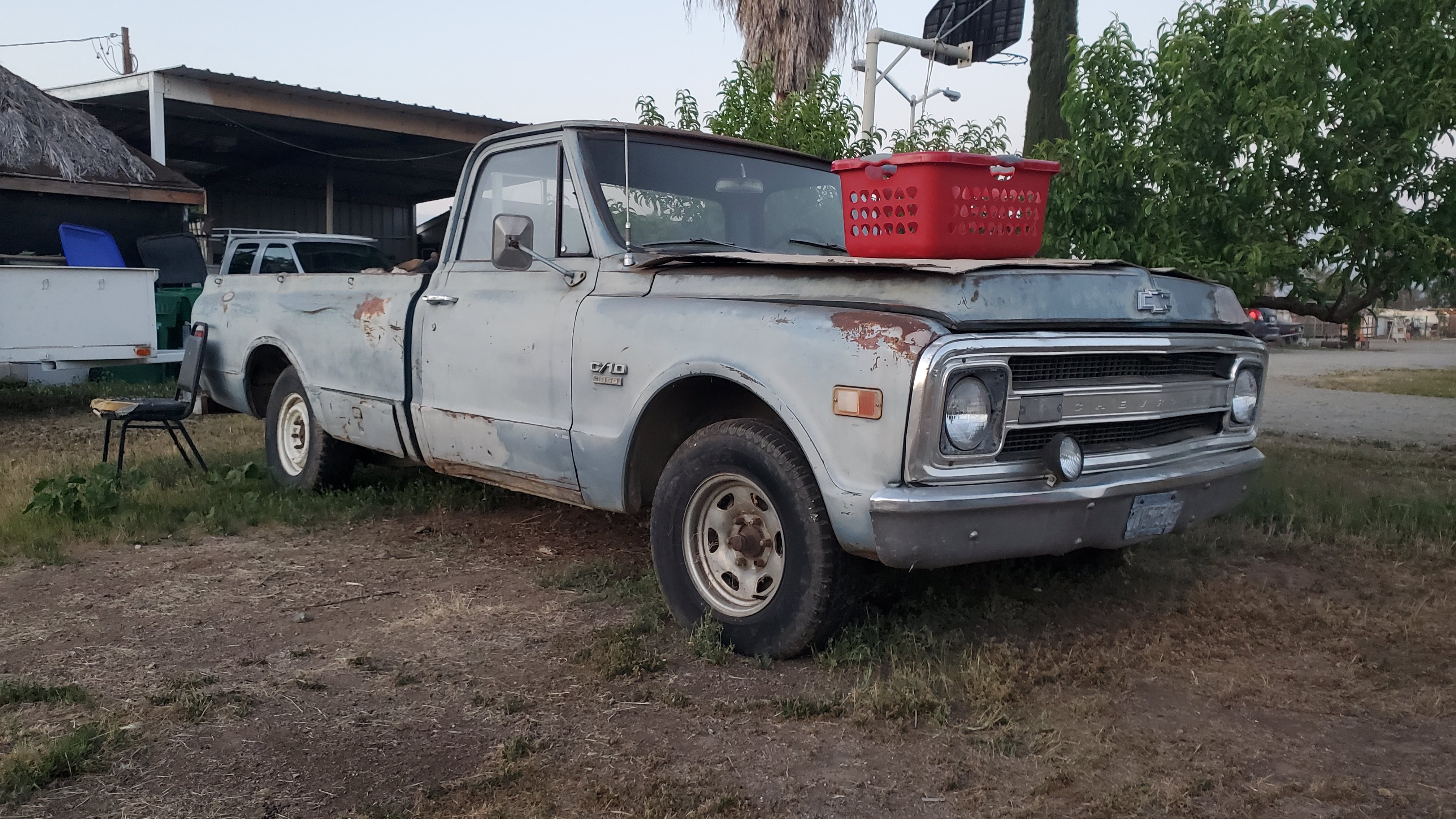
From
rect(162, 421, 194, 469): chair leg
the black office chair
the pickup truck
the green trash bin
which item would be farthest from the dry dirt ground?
the green trash bin

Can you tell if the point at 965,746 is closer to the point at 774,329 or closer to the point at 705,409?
the point at 774,329

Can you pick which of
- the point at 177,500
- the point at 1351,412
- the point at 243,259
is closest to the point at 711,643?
the point at 177,500

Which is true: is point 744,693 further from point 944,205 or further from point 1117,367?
point 944,205

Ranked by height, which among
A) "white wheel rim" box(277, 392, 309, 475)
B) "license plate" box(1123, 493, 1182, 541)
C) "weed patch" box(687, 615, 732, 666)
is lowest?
"weed patch" box(687, 615, 732, 666)

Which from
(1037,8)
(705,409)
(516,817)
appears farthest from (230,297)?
(1037,8)

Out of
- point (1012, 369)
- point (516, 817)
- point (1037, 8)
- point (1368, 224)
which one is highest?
point (1037, 8)

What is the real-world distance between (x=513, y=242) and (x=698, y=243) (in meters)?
0.75

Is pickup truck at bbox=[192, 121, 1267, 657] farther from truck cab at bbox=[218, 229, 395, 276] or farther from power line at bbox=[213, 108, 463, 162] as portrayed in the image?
power line at bbox=[213, 108, 463, 162]

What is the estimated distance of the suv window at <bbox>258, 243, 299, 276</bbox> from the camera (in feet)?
42.4

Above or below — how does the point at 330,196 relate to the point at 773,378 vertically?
above

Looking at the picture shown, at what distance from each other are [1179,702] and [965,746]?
0.78 meters

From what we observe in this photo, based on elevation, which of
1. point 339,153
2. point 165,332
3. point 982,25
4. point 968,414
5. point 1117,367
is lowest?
point 165,332

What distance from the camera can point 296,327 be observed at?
6.08m

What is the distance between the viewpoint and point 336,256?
13430 millimetres
